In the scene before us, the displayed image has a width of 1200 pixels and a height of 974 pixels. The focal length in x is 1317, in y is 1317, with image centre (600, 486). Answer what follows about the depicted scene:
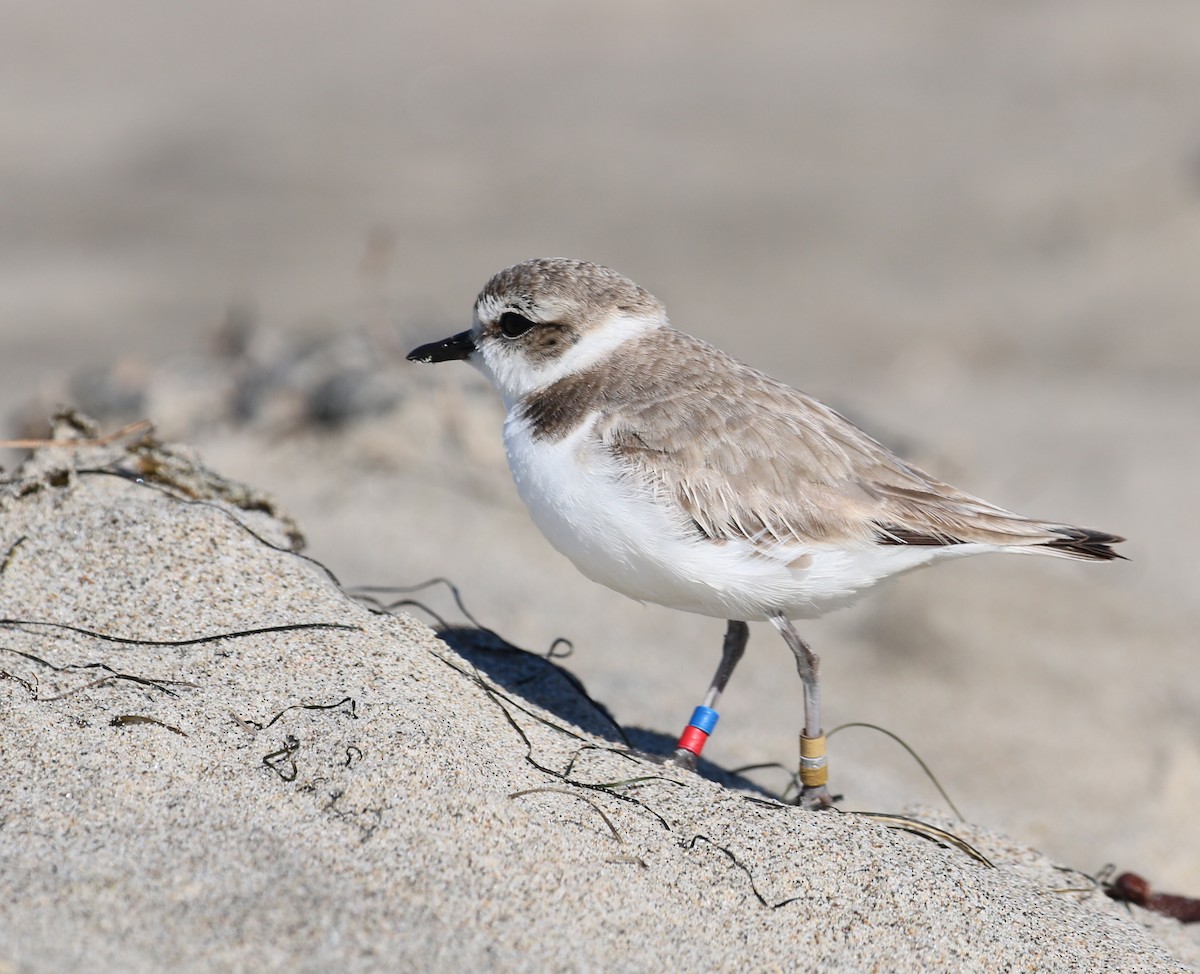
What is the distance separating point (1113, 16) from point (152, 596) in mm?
14546

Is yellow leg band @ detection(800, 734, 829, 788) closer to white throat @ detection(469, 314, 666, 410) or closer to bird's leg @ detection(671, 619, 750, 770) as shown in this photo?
Result: bird's leg @ detection(671, 619, 750, 770)

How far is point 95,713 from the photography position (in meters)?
2.83

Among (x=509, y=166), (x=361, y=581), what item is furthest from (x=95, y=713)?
(x=509, y=166)

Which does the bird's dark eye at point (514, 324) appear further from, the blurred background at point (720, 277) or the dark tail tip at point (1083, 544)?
the dark tail tip at point (1083, 544)

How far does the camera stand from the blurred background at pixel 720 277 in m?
5.32

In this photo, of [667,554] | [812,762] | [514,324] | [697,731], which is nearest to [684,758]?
[697,731]

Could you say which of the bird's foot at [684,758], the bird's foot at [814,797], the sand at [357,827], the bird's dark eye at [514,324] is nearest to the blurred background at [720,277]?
the bird's foot at [814,797]

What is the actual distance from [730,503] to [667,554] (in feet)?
0.69

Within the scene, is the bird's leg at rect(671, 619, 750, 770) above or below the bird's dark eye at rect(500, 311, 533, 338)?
below

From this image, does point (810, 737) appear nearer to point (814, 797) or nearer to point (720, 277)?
point (814, 797)

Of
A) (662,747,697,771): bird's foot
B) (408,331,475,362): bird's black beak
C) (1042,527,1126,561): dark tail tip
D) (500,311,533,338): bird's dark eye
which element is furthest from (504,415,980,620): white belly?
(408,331,475,362): bird's black beak

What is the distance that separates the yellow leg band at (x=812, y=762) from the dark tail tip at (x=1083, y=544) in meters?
0.79

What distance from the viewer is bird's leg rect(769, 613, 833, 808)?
3.34 m

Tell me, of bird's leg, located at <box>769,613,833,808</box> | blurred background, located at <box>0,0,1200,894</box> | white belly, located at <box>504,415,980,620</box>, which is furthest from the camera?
blurred background, located at <box>0,0,1200,894</box>
